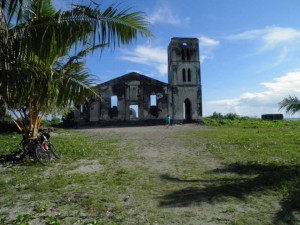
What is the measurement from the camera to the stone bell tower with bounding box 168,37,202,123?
131 feet

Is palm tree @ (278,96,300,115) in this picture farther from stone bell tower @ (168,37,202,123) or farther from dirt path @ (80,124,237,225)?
stone bell tower @ (168,37,202,123)

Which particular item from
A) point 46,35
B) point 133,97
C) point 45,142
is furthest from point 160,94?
point 46,35

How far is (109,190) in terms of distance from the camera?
8.16 meters

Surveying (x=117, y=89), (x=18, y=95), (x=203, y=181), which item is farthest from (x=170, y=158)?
(x=117, y=89)

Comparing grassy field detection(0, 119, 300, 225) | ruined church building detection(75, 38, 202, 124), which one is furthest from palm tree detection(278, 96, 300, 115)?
ruined church building detection(75, 38, 202, 124)

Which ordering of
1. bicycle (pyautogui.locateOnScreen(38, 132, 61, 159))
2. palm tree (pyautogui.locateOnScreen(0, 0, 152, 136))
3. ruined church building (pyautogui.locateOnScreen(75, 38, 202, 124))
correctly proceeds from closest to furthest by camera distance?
palm tree (pyautogui.locateOnScreen(0, 0, 152, 136))
bicycle (pyautogui.locateOnScreen(38, 132, 61, 159))
ruined church building (pyautogui.locateOnScreen(75, 38, 202, 124))

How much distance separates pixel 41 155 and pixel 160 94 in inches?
1118

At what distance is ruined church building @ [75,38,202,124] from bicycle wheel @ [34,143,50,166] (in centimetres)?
2581

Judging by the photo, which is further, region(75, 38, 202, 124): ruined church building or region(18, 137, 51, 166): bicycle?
region(75, 38, 202, 124): ruined church building

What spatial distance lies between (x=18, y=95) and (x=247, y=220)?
4.32 metres

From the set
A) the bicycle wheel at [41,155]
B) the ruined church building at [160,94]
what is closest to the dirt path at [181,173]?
the bicycle wheel at [41,155]

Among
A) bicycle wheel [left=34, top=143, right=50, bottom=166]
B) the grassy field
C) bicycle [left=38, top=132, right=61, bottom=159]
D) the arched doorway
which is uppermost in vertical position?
the arched doorway

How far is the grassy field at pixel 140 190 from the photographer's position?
637 cm

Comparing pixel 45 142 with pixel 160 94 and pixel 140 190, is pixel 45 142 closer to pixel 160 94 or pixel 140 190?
pixel 140 190
